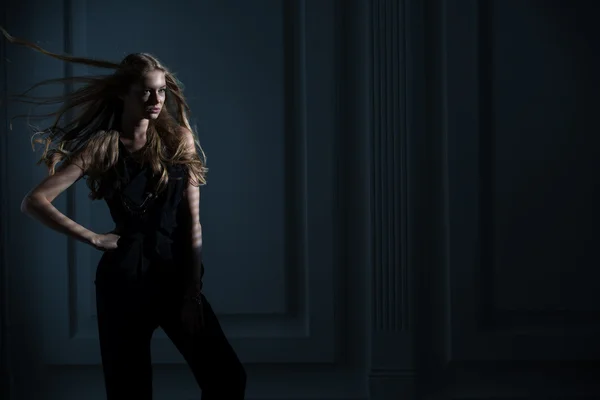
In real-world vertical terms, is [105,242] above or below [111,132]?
below

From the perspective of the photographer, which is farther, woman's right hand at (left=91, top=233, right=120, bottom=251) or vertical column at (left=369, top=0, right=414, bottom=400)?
vertical column at (left=369, top=0, right=414, bottom=400)

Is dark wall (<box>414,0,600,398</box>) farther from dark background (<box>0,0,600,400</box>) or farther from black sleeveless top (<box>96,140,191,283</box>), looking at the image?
black sleeveless top (<box>96,140,191,283</box>)

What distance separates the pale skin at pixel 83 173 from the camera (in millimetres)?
1844

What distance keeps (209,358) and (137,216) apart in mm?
445

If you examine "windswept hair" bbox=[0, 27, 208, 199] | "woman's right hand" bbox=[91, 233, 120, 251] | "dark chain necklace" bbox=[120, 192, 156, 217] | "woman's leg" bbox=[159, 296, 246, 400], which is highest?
"windswept hair" bbox=[0, 27, 208, 199]

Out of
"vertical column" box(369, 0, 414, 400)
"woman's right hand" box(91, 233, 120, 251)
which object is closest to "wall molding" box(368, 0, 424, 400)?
"vertical column" box(369, 0, 414, 400)

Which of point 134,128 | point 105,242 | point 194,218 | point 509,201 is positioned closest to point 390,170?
point 509,201

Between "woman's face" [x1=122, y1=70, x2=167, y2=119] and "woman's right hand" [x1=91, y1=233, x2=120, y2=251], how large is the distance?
350 millimetres

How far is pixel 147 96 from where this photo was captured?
1.86 m

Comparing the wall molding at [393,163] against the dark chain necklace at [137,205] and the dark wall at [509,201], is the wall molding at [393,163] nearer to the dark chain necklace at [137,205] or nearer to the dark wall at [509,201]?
the dark wall at [509,201]

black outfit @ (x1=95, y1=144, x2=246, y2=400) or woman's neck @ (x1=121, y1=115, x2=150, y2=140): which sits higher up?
woman's neck @ (x1=121, y1=115, x2=150, y2=140)

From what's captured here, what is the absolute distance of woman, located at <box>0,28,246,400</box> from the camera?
1.81m

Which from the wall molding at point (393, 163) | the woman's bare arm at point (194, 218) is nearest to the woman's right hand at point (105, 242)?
the woman's bare arm at point (194, 218)

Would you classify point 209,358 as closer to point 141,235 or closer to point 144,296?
point 144,296
